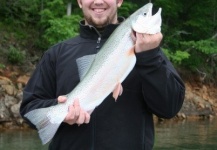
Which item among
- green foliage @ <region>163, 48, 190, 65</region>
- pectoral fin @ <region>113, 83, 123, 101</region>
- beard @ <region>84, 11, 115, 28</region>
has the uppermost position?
beard @ <region>84, 11, 115, 28</region>

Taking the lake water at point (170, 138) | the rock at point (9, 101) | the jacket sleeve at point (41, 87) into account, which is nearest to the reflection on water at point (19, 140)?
the lake water at point (170, 138)

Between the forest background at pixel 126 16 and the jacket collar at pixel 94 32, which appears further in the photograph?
the forest background at pixel 126 16

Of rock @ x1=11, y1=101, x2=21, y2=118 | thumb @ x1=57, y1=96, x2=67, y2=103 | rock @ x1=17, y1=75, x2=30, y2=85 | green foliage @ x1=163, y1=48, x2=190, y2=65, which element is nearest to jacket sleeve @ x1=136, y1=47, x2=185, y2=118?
thumb @ x1=57, y1=96, x2=67, y2=103

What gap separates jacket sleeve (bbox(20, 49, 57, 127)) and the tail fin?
180 mm

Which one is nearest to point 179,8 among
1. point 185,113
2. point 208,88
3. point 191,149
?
point 208,88

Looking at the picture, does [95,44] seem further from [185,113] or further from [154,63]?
[185,113]

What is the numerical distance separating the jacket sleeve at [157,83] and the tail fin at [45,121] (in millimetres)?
632

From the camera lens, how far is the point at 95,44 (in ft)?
11.6

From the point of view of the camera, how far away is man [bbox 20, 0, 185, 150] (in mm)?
3219

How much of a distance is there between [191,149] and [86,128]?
10.5 meters

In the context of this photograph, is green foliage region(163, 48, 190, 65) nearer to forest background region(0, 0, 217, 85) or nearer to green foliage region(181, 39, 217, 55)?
forest background region(0, 0, 217, 85)

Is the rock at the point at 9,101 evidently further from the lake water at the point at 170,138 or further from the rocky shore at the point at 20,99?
the lake water at the point at 170,138

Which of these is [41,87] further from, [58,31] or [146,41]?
[58,31]

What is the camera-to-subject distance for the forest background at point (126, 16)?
75.4 feet
